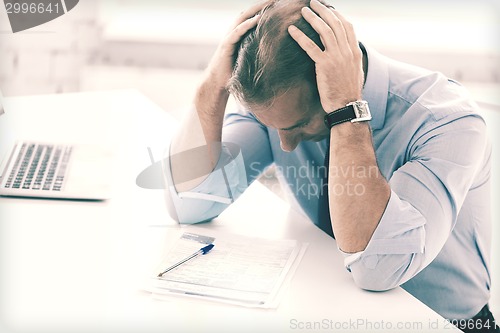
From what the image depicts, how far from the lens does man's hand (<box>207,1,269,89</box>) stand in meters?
1.26

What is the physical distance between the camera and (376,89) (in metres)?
1.32

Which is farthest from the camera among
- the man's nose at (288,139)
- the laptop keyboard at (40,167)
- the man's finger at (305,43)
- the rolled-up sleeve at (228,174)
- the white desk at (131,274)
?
the laptop keyboard at (40,167)

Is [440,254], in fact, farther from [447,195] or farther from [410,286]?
[447,195]

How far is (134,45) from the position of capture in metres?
2.68

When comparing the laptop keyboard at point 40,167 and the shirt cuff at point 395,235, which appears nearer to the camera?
the shirt cuff at point 395,235

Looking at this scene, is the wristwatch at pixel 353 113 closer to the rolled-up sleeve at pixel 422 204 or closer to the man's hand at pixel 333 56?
the man's hand at pixel 333 56

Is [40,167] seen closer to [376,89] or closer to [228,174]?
[228,174]

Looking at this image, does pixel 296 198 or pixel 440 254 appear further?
pixel 296 198

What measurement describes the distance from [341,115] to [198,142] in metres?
0.38

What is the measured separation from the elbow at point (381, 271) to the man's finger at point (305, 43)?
372 millimetres

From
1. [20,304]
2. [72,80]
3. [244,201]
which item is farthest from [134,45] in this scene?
[20,304]

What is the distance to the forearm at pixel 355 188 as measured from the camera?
3.71 ft

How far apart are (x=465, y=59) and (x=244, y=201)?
4.67ft

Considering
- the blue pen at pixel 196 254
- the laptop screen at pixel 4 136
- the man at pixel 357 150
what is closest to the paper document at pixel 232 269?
the blue pen at pixel 196 254
